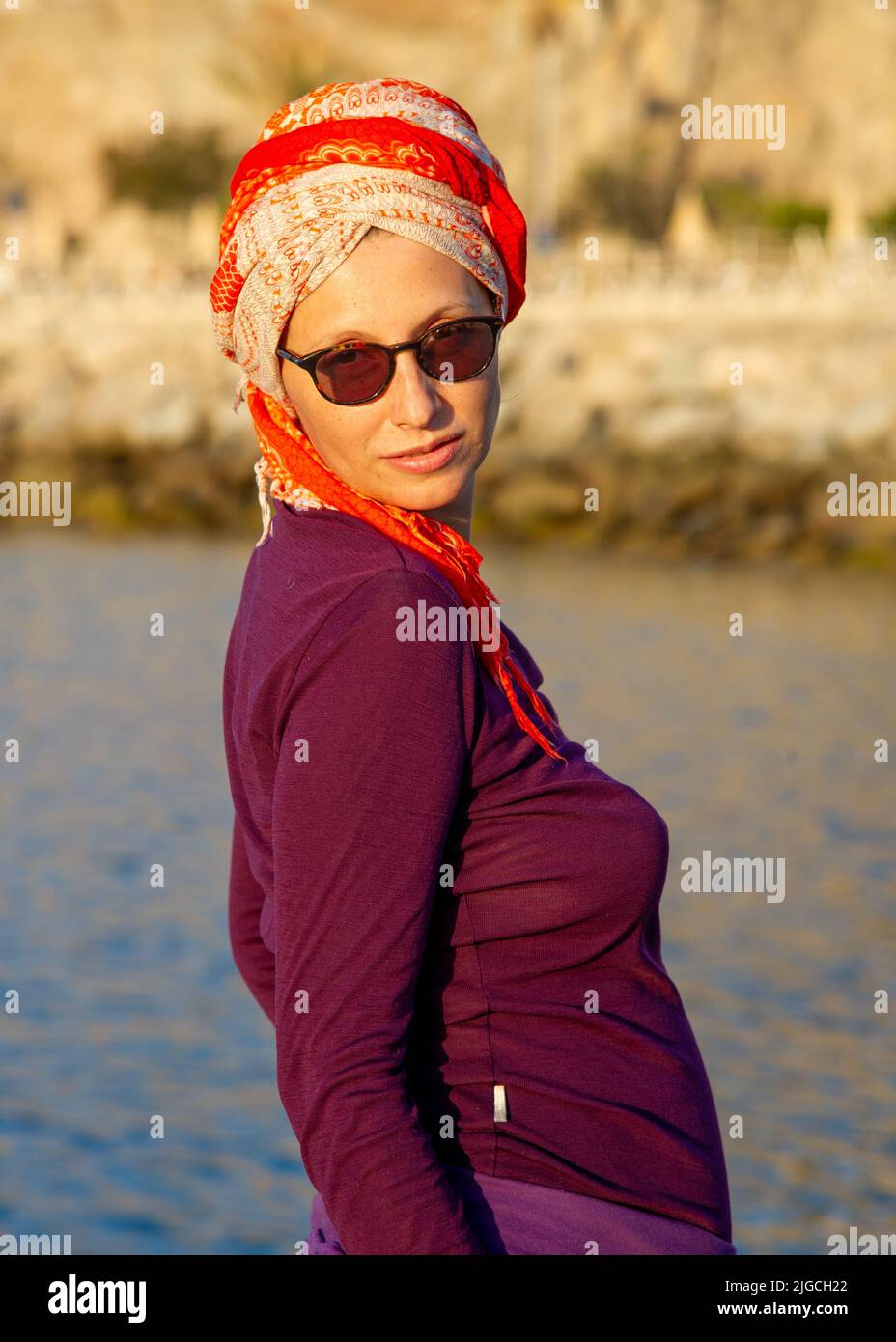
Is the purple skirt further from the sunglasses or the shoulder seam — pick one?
the sunglasses

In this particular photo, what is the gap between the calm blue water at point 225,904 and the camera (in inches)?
284

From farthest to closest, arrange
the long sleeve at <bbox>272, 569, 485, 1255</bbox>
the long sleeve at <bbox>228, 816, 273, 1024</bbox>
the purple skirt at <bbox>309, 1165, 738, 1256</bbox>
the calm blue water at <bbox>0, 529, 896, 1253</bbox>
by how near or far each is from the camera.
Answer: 1. the calm blue water at <bbox>0, 529, 896, 1253</bbox>
2. the long sleeve at <bbox>228, 816, 273, 1024</bbox>
3. the purple skirt at <bbox>309, 1165, 738, 1256</bbox>
4. the long sleeve at <bbox>272, 569, 485, 1255</bbox>

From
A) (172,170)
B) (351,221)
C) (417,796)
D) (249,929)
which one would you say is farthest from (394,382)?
(172,170)

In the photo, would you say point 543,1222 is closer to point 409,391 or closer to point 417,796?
point 417,796

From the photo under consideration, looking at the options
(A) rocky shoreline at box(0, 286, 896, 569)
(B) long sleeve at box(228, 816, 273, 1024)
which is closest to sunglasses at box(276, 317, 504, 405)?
(B) long sleeve at box(228, 816, 273, 1024)

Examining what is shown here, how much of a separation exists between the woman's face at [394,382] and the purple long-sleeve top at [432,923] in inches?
4.1

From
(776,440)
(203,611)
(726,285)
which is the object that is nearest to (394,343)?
(203,611)

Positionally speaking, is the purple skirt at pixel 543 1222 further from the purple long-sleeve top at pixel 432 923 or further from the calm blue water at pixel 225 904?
the calm blue water at pixel 225 904

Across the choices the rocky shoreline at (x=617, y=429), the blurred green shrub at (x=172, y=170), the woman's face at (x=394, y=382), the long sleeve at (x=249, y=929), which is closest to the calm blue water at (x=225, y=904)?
the long sleeve at (x=249, y=929)

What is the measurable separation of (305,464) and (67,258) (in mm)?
41678

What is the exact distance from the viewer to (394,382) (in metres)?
2.13

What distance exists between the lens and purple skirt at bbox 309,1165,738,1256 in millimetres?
1986

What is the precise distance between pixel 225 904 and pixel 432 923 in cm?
918
